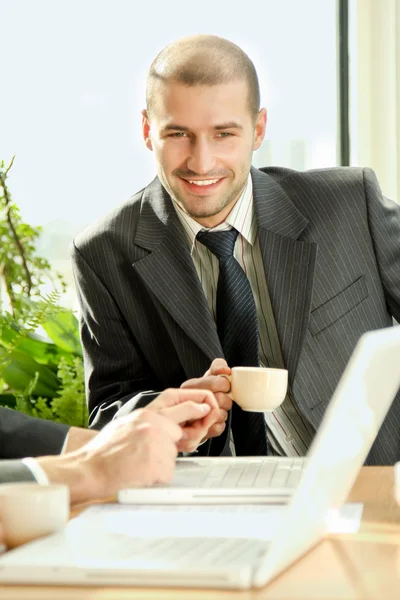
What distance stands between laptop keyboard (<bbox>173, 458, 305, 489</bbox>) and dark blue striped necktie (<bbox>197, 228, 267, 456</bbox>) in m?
0.55

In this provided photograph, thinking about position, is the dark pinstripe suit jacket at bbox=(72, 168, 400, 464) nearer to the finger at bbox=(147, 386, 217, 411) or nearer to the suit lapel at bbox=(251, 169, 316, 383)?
the suit lapel at bbox=(251, 169, 316, 383)

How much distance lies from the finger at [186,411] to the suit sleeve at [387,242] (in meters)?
0.89

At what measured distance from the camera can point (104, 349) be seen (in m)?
2.33

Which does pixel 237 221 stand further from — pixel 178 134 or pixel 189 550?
pixel 189 550

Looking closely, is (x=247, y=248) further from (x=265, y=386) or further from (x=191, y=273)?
(x=265, y=386)

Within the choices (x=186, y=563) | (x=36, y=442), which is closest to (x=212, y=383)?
(x=36, y=442)

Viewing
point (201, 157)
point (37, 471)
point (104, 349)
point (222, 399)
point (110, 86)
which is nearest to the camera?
point (37, 471)

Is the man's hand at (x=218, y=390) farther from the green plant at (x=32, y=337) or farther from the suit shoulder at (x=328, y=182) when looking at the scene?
the green plant at (x=32, y=337)

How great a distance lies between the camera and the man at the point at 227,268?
2.21 meters

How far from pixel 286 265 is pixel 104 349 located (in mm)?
481

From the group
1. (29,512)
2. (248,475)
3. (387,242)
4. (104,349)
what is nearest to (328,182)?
(387,242)

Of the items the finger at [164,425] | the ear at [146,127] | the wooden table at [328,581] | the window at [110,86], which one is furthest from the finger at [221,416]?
the window at [110,86]

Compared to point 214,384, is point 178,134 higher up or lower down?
higher up

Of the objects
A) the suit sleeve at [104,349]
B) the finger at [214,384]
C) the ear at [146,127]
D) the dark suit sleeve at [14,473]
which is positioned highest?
the ear at [146,127]
